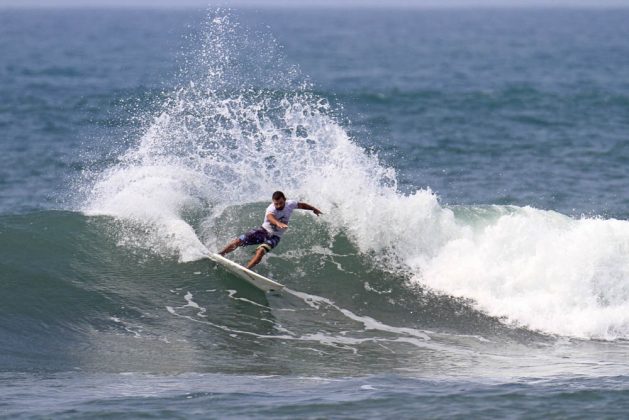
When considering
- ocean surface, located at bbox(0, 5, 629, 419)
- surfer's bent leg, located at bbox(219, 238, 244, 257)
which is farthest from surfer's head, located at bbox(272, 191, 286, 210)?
ocean surface, located at bbox(0, 5, 629, 419)

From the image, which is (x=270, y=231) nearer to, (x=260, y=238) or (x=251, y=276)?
(x=260, y=238)

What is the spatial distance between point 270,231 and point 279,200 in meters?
0.60

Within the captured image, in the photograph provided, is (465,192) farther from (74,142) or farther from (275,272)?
(74,142)

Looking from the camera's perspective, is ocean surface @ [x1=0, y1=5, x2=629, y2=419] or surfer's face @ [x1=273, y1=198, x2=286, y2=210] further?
surfer's face @ [x1=273, y1=198, x2=286, y2=210]

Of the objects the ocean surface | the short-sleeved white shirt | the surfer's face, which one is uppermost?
the surfer's face

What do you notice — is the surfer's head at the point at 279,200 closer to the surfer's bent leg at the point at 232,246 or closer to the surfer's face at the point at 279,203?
the surfer's face at the point at 279,203

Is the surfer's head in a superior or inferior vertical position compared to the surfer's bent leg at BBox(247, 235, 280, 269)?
superior

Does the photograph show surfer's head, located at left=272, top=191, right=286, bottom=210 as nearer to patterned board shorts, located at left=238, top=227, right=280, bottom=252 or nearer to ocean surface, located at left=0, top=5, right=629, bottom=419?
patterned board shorts, located at left=238, top=227, right=280, bottom=252

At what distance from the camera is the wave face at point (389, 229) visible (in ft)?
51.2

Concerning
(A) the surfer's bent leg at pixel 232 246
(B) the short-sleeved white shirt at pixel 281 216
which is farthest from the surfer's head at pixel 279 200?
(A) the surfer's bent leg at pixel 232 246

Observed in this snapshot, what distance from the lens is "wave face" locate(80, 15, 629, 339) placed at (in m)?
15.6

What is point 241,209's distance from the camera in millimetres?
18766

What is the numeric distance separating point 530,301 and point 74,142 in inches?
695

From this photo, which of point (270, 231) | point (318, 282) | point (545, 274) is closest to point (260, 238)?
point (270, 231)
